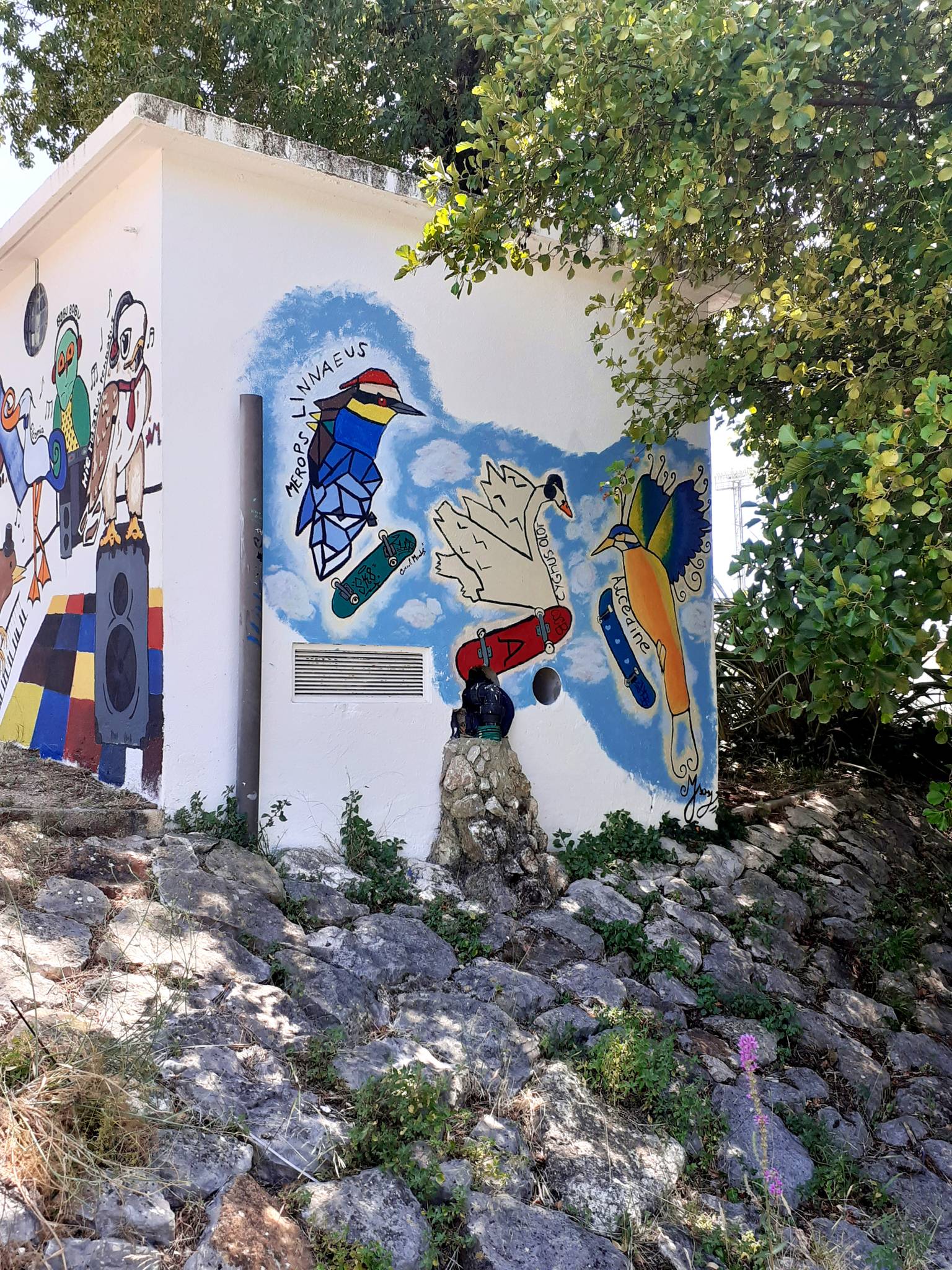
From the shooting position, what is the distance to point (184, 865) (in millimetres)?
5000

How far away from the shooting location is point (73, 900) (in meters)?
4.40

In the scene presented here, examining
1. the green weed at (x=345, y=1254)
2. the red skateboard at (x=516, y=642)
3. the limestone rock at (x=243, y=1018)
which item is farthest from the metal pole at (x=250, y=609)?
the green weed at (x=345, y=1254)

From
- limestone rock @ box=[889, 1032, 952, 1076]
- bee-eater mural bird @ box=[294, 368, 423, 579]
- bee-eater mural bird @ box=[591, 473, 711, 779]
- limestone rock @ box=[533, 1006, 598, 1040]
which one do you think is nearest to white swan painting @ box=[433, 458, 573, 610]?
bee-eater mural bird @ box=[294, 368, 423, 579]

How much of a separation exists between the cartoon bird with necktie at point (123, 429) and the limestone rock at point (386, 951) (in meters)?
2.46

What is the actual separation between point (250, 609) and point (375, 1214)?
3251 millimetres

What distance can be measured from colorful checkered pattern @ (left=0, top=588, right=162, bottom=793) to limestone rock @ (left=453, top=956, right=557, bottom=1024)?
191 centimetres

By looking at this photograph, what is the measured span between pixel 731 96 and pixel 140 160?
10.8ft

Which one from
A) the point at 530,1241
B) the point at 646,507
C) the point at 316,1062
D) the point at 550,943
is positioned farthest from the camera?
the point at 646,507

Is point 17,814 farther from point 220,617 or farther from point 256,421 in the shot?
point 256,421

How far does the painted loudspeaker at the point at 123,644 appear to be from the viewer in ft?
18.8

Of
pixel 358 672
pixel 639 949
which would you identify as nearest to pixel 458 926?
pixel 639 949

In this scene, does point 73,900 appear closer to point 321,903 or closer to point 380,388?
point 321,903

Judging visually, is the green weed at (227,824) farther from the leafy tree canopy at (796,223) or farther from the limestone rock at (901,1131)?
the limestone rock at (901,1131)

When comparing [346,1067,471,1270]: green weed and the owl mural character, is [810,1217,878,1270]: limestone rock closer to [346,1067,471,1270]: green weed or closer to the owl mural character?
[346,1067,471,1270]: green weed
